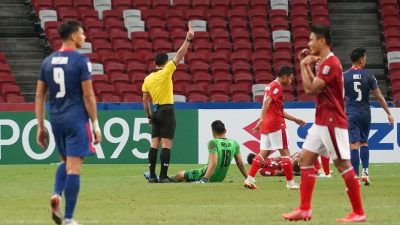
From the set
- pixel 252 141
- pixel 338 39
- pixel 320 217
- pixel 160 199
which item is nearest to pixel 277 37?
pixel 338 39

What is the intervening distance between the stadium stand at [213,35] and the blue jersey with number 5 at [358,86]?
34.4 feet

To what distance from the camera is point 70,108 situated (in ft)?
37.1

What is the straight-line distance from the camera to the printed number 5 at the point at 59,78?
11.3 meters

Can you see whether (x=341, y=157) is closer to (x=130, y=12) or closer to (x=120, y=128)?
(x=120, y=128)

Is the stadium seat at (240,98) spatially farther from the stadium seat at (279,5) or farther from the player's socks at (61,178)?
the player's socks at (61,178)

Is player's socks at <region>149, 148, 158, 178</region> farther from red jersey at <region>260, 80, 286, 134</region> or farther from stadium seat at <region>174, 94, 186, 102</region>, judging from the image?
stadium seat at <region>174, 94, 186, 102</region>

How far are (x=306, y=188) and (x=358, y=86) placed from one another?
252 inches

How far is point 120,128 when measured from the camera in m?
25.5

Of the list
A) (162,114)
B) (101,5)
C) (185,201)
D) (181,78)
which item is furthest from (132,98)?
(185,201)

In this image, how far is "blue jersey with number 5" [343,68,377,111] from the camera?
58.7ft

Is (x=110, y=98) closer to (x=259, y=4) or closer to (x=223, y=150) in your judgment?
(x=259, y=4)

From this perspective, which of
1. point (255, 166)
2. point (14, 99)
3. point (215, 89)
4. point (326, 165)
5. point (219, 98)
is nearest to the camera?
point (255, 166)

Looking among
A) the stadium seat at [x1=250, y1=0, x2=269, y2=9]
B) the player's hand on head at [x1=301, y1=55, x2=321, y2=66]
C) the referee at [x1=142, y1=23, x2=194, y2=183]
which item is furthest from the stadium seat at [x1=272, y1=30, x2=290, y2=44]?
the player's hand on head at [x1=301, y1=55, x2=321, y2=66]

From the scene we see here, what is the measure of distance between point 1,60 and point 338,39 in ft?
33.2
